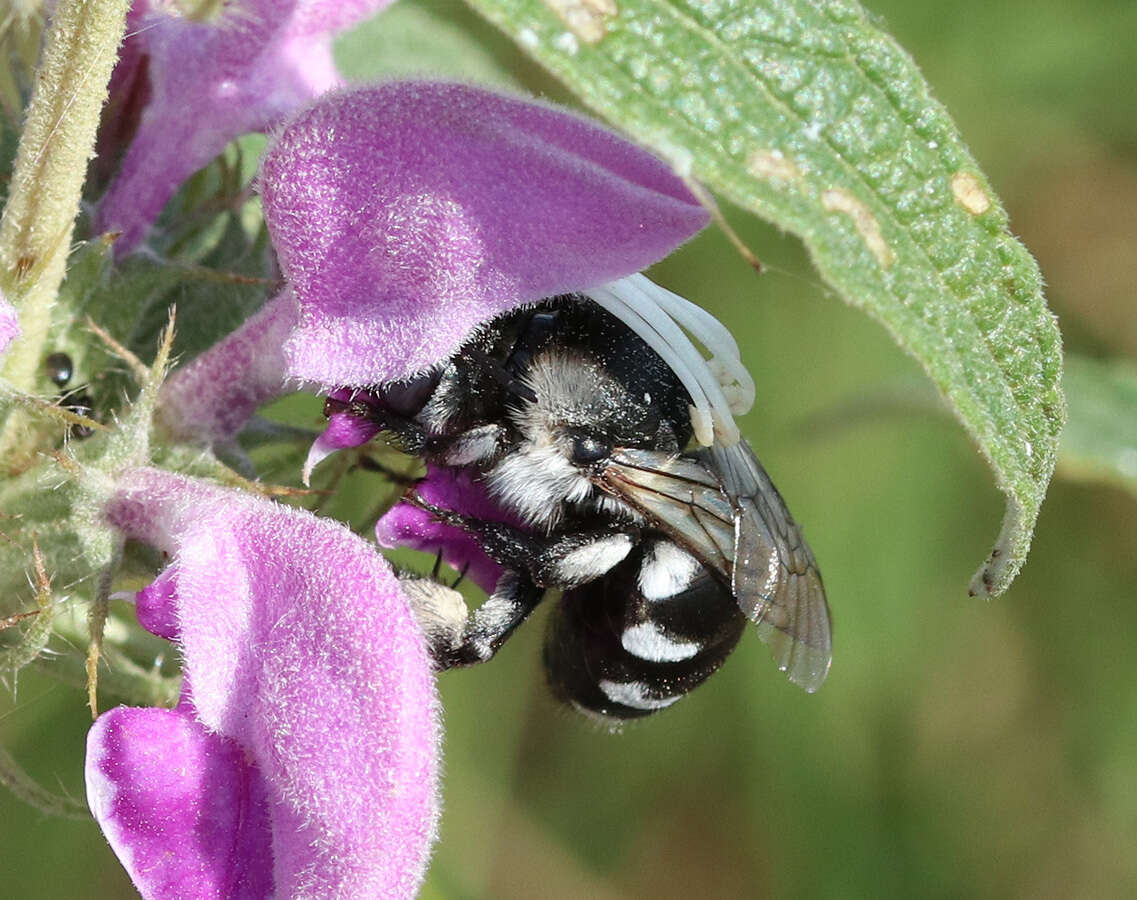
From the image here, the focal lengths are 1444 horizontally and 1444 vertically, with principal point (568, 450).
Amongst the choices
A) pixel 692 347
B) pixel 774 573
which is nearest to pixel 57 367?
pixel 692 347

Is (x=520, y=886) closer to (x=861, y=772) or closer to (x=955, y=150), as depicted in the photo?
(x=861, y=772)

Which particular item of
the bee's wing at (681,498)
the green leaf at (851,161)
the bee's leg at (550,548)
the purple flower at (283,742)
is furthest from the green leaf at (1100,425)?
the purple flower at (283,742)

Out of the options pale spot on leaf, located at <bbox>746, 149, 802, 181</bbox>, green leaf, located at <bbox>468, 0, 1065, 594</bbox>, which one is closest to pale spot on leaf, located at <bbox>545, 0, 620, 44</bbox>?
green leaf, located at <bbox>468, 0, 1065, 594</bbox>

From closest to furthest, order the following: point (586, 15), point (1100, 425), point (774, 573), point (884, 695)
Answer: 1. point (586, 15)
2. point (774, 573)
3. point (1100, 425)
4. point (884, 695)

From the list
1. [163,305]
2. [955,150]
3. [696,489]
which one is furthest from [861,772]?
[955,150]

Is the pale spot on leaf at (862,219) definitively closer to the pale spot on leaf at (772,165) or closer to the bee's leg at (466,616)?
the pale spot on leaf at (772,165)

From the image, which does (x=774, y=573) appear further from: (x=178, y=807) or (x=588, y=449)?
(x=178, y=807)

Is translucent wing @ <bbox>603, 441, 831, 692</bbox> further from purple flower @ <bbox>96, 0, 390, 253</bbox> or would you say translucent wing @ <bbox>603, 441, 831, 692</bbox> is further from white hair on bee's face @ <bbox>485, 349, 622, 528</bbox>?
purple flower @ <bbox>96, 0, 390, 253</bbox>
